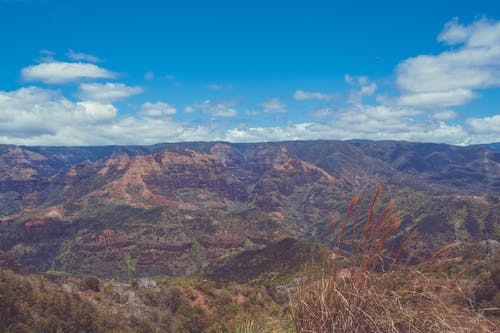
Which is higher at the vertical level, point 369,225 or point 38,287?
point 369,225

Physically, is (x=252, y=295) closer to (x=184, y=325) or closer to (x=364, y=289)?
(x=184, y=325)

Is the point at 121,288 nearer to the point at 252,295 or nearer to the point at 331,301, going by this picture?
the point at 252,295

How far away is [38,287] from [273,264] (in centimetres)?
9102

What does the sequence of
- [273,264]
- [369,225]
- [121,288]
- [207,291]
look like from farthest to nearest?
[273,264], [207,291], [121,288], [369,225]

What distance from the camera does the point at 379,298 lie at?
4723mm

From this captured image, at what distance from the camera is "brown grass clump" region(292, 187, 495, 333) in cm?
448

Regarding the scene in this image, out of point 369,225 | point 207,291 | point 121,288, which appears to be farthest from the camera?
point 207,291

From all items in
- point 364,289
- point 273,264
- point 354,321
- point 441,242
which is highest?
point 364,289

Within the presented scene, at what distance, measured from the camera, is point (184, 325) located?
3900cm

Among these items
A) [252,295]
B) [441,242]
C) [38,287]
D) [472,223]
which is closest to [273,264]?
[252,295]

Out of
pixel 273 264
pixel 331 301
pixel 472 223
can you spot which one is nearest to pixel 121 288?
pixel 331 301

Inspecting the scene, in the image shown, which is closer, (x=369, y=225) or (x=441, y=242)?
(x=369, y=225)

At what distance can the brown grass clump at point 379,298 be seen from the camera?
4477 mm

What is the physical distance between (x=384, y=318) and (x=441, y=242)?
20454 cm
